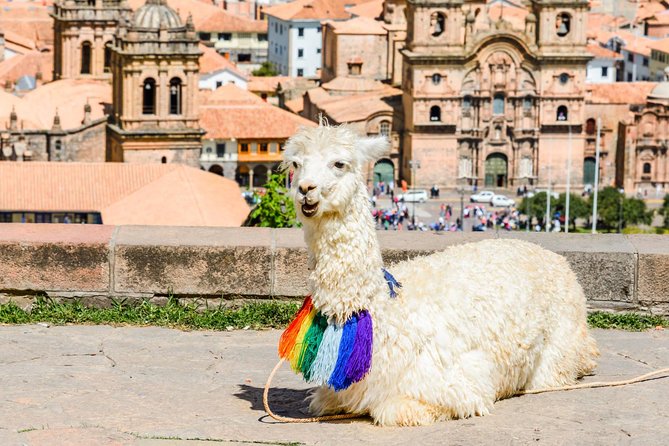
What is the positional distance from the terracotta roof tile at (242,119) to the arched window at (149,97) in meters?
16.5

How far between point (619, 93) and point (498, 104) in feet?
32.6

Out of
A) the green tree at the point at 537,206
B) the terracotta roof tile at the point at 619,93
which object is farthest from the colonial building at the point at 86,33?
the terracotta roof tile at the point at 619,93

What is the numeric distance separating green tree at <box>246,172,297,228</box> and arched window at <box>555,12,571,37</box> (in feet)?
229

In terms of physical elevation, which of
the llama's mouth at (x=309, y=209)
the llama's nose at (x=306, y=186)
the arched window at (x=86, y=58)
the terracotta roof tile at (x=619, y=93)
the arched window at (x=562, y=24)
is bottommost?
the llama's mouth at (x=309, y=209)

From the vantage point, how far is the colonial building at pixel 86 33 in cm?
8369

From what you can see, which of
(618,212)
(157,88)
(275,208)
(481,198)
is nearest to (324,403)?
(275,208)

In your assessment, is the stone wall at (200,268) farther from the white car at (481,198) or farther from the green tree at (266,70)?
the green tree at (266,70)

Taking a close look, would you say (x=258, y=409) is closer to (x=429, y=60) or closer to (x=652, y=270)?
(x=652, y=270)

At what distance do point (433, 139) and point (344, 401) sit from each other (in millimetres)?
77639

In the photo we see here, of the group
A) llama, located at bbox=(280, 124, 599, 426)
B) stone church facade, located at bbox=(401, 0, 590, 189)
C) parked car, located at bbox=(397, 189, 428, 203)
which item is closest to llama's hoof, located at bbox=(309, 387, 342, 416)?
llama, located at bbox=(280, 124, 599, 426)

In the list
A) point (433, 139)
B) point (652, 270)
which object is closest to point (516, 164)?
point (433, 139)

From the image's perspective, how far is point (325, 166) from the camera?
7.64m

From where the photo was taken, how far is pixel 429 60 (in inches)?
3327

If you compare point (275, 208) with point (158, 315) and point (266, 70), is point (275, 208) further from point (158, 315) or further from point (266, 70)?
point (266, 70)
